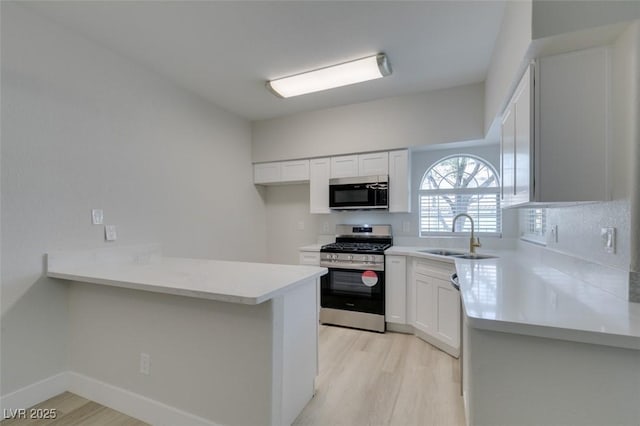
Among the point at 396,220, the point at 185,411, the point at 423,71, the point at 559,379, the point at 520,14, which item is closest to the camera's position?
the point at 559,379

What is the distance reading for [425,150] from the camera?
3.45 metres

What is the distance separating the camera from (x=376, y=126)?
11.0ft

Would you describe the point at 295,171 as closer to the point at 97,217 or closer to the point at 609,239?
the point at 97,217

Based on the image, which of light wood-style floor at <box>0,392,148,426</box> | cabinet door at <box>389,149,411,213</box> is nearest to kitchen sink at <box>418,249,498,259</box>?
cabinet door at <box>389,149,411,213</box>

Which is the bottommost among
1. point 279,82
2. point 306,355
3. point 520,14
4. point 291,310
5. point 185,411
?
point 185,411

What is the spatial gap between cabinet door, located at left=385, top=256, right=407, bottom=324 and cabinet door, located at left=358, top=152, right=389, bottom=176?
1.04m

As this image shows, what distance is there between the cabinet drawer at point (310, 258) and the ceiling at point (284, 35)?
2012 millimetres

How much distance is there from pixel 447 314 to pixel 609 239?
151cm

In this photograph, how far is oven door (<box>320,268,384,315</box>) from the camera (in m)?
3.10

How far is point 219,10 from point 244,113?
1886 millimetres

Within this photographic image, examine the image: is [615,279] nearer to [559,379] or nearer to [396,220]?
[559,379]

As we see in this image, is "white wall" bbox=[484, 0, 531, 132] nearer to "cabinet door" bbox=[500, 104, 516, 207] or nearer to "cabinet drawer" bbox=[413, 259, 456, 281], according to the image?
"cabinet door" bbox=[500, 104, 516, 207]

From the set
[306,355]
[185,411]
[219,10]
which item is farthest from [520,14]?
[185,411]

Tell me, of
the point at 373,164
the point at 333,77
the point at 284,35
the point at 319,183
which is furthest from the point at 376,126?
the point at 284,35
